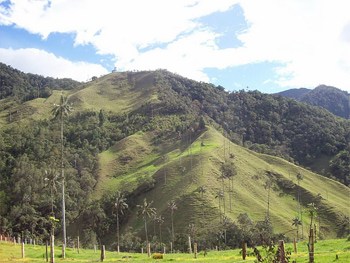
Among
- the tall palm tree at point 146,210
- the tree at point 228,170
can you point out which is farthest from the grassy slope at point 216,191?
the tall palm tree at point 146,210

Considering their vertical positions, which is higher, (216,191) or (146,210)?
(216,191)

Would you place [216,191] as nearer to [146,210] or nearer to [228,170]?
[228,170]

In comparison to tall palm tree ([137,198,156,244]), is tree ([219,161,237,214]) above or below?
above

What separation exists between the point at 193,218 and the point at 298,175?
66186 mm

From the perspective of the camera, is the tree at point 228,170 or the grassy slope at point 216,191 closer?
the grassy slope at point 216,191

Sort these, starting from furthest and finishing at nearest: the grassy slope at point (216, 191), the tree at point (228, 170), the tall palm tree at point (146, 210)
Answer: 1. the tree at point (228, 170)
2. the grassy slope at point (216, 191)
3. the tall palm tree at point (146, 210)

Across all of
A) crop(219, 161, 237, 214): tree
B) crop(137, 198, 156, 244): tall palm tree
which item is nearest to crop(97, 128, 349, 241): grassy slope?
crop(219, 161, 237, 214): tree

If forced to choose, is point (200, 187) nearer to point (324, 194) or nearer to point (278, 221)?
point (278, 221)

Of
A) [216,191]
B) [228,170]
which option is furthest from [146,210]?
[228,170]

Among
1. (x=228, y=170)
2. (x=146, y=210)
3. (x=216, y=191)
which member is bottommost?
(x=146, y=210)

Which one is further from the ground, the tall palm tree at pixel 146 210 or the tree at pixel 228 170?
the tree at pixel 228 170

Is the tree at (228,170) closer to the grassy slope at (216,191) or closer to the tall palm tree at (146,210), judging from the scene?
the grassy slope at (216,191)

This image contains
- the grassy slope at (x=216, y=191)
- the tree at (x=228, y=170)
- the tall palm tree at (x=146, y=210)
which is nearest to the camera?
the tall palm tree at (x=146, y=210)

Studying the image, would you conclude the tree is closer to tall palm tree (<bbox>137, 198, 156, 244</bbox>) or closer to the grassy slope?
the grassy slope
